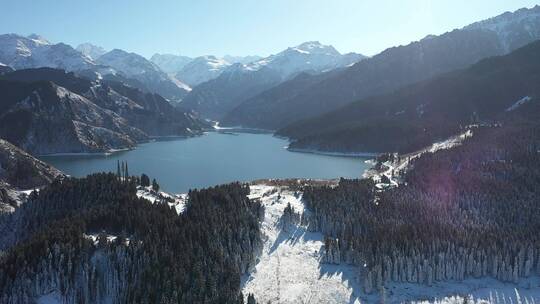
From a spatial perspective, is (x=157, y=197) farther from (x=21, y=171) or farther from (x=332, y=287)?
(x=21, y=171)

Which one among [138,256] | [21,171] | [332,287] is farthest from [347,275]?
[21,171]

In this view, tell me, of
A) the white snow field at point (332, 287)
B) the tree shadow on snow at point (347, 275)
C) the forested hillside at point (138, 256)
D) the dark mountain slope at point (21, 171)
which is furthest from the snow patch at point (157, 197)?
the dark mountain slope at point (21, 171)

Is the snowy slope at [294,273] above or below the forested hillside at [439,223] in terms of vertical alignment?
below

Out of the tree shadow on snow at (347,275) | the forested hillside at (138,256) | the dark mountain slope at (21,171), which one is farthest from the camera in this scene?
the dark mountain slope at (21,171)

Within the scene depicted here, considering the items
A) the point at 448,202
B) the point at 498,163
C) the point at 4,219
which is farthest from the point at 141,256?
the point at 498,163

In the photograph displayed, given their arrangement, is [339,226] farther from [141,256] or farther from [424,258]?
[141,256]

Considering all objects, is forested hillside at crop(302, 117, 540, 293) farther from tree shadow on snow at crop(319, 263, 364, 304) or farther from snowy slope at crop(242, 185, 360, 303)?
snowy slope at crop(242, 185, 360, 303)

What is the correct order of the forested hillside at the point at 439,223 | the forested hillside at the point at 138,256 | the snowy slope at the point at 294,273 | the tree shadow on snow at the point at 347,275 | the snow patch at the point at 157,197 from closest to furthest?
the forested hillside at the point at 138,256, the snowy slope at the point at 294,273, the tree shadow on snow at the point at 347,275, the forested hillside at the point at 439,223, the snow patch at the point at 157,197

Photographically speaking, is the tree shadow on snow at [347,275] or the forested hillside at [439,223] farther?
the forested hillside at [439,223]

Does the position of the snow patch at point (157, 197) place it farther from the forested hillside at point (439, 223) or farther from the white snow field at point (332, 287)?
the forested hillside at point (439, 223)
